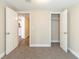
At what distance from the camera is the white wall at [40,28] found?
6168 mm

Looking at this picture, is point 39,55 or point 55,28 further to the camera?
point 55,28

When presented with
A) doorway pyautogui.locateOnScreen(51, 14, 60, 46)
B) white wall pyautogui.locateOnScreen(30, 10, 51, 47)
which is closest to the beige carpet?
white wall pyautogui.locateOnScreen(30, 10, 51, 47)

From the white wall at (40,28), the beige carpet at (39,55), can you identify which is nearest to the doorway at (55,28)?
the white wall at (40,28)

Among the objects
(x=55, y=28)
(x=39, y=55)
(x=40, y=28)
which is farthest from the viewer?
(x=55, y=28)

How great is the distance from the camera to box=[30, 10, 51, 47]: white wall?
6.17 meters

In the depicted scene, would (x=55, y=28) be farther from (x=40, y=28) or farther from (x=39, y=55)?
(x=39, y=55)

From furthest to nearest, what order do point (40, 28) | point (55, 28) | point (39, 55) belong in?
point (55, 28), point (40, 28), point (39, 55)

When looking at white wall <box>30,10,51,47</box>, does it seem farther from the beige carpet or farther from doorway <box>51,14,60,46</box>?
doorway <box>51,14,60,46</box>

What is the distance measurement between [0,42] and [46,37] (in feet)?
9.86

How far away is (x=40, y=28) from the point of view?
6.20 m

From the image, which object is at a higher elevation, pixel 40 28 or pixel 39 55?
pixel 40 28

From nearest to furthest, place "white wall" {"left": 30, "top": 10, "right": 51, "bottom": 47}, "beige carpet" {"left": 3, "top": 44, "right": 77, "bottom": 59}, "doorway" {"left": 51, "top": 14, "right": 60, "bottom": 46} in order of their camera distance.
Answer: "beige carpet" {"left": 3, "top": 44, "right": 77, "bottom": 59}, "white wall" {"left": 30, "top": 10, "right": 51, "bottom": 47}, "doorway" {"left": 51, "top": 14, "right": 60, "bottom": 46}

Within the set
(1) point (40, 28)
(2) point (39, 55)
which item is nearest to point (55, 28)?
(1) point (40, 28)

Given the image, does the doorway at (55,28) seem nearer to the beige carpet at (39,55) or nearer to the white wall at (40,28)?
the white wall at (40,28)
